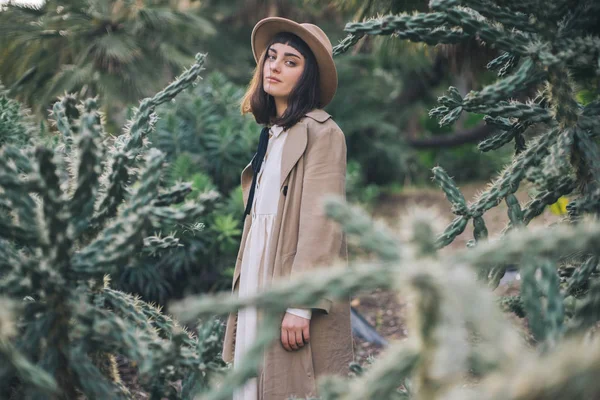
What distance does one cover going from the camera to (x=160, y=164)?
69.2 inches

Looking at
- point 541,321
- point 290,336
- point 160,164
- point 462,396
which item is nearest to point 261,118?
point 290,336

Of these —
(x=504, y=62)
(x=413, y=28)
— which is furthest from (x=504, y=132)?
(x=413, y=28)

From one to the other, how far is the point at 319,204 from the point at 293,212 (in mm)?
233

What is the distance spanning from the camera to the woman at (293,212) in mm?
2549

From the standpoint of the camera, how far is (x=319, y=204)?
8.05 feet

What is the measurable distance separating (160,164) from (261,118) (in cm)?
133

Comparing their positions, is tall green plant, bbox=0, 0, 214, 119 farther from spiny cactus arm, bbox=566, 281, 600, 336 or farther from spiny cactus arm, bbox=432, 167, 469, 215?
spiny cactus arm, bbox=566, 281, 600, 336

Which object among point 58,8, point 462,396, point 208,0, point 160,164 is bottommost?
point 462,396

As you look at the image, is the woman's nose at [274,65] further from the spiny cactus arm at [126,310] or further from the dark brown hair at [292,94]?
the spiny cactus arm at [126,310]

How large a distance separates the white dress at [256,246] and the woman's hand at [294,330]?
0.64 feet

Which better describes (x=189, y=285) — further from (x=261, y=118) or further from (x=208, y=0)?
(x=208, y=0)

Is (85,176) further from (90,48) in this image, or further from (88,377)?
(90,48)

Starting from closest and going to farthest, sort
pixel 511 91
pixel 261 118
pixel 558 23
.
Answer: pixel 511 91 < pixel 558 23 < pixel 261 118

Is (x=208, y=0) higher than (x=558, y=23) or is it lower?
higher
